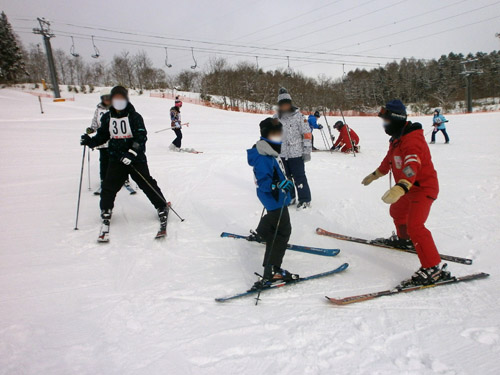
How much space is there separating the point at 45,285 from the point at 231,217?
276 cm

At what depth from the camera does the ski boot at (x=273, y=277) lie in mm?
2867

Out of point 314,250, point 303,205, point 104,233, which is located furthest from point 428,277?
point 104,233

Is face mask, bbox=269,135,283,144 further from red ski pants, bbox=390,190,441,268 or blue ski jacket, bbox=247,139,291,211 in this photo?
red ski pants, bbox=390,190,441,268

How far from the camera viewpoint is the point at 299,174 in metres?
5.17

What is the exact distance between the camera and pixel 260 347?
85.5 inches

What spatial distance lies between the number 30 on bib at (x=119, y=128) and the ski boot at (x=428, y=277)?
389 cm

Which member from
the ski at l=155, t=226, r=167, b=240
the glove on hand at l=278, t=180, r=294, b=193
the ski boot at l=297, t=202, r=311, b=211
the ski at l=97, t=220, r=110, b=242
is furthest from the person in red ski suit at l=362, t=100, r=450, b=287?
the ski at l=97, t=220, r=110, b=242

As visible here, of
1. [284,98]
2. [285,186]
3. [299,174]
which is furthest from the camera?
[299,174]

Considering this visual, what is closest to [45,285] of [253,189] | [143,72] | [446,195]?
[253,189]

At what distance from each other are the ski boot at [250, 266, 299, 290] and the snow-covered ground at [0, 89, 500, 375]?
0.12 m

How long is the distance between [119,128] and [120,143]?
209 millimetres

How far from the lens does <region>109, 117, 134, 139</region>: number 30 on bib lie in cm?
404

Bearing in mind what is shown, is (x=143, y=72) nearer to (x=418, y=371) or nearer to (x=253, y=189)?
(x=253, y=189)

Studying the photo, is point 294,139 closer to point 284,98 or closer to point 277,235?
point 284,98
